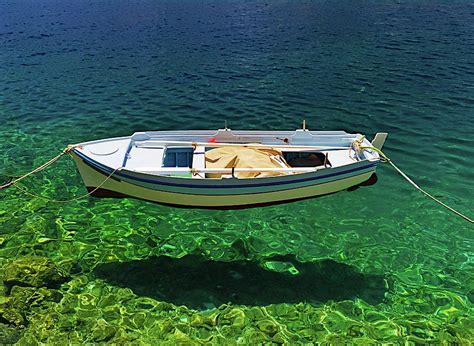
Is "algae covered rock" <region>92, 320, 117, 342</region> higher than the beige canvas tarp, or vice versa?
the beige canvas tarp

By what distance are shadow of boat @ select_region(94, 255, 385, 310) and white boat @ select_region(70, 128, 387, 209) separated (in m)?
1.98

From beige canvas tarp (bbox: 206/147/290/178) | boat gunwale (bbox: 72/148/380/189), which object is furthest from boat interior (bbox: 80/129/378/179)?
boat gunwale (bbox: 72/148/380/189)

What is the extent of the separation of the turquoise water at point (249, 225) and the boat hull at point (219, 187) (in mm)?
1696

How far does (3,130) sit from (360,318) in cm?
2176

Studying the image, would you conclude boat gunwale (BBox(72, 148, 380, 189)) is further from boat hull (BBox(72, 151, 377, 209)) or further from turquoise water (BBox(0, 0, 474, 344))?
turquoise water (BBox(0, 0, 474, 344))

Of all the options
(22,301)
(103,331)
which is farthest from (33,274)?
(103,331)

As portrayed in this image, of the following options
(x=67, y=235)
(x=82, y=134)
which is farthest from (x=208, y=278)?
(x=82, y=134)

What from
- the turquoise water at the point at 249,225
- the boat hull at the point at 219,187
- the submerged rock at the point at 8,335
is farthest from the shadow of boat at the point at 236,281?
the submerged rock at the point at 8,335

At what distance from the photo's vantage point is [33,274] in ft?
40.3

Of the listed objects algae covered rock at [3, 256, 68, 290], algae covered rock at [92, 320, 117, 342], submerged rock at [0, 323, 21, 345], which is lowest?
algae covered rock at [92, 320, 117, 342]

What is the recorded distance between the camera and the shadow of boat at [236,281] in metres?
11.8

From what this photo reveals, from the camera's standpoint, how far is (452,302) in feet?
37.9

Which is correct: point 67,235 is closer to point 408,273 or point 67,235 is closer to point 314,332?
point 314,332

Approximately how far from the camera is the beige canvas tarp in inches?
538
